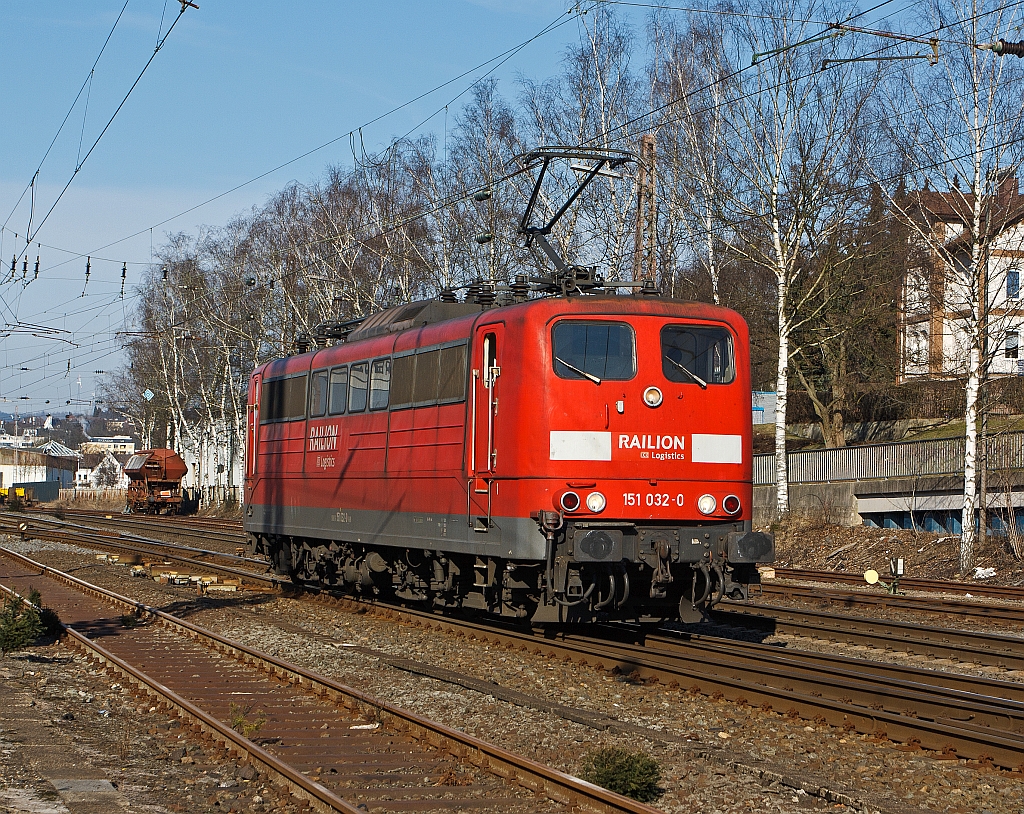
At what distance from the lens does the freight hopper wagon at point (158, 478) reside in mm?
52906

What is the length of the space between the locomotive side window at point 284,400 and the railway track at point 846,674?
4.18 metres

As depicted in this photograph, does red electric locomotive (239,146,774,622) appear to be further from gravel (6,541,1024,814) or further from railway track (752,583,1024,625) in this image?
railway track (752,583,1024,625)

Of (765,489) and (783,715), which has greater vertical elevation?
(765,489)

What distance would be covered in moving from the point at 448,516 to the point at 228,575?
10.3 m

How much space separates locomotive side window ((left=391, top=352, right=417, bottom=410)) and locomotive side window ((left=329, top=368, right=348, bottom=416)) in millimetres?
1694

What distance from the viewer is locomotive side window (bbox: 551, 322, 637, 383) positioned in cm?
1192

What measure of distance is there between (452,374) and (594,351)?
6.23ft

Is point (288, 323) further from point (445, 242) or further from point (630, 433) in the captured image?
point (630, 433)

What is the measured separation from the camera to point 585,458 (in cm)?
1176

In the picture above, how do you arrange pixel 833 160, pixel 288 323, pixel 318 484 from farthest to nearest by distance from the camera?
pixel 288 323, pixel 833 160, pixel 318 484

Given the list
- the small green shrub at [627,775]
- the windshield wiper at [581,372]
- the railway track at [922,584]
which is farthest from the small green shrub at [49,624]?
the railway track at [922,584]

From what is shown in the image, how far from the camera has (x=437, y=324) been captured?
13.9 meters

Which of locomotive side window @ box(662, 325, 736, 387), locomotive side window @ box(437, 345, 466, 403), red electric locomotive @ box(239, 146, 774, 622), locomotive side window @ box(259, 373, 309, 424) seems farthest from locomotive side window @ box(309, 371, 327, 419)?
locomotive side window @ box(662, 325, 736, 387)

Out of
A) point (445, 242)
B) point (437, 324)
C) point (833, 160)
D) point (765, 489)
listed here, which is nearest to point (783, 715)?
point (437, 324)
